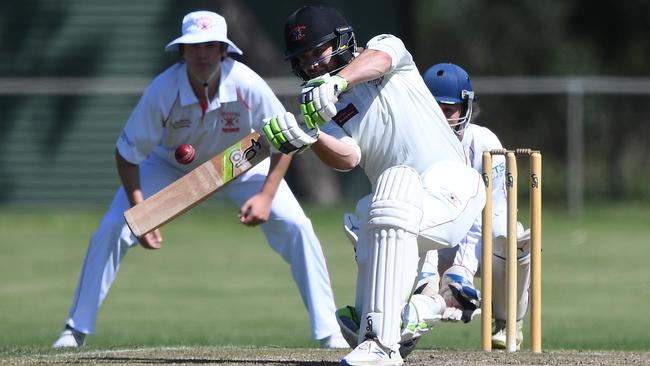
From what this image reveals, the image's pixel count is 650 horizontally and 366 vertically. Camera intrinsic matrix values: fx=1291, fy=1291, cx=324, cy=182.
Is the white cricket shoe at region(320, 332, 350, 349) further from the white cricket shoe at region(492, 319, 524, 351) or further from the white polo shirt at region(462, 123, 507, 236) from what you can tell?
the white polo shirt at region(462, 123, 507, 236)

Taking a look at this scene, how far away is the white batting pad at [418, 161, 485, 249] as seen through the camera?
5.28 m

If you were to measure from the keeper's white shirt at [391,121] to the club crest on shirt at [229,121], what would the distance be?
1.84 metres

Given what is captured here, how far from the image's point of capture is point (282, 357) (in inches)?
231

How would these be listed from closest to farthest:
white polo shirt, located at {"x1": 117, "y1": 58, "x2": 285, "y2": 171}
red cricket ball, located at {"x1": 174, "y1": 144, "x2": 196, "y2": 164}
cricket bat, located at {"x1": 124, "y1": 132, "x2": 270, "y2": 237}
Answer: cricket bat, located at {"x1": 124, "y1": 132, "x2": 270, "y2": 237}
red cricket ball, located at {"x1": 174, "y1": 144, "x2": 196, "y2": 164}
white polo shirt, located at {"x1": 117, "y1": 58, "x2": 285, "y2": 171}

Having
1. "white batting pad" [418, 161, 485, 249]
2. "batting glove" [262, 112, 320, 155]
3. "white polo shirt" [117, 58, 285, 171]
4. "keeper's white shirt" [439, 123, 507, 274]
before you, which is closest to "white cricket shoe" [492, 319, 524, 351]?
"keeper's white shirt" [439, 123, 507, 274]

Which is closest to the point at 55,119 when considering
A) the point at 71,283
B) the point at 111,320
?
the point at 71,283

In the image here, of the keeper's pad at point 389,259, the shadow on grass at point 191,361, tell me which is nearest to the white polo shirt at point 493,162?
the shadow on grass at point 191,361

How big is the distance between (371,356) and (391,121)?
1045mm

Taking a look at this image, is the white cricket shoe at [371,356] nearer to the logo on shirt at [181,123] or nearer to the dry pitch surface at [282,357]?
the dry pitch surface at [282,357]

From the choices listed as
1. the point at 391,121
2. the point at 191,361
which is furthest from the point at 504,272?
the point at 191,361

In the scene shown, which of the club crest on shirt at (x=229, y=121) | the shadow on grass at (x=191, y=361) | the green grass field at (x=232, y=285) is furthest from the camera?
the green grass field at (x=232, y=285)

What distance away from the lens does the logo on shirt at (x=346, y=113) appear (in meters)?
5.45

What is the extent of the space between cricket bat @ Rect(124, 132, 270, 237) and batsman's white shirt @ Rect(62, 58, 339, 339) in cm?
176

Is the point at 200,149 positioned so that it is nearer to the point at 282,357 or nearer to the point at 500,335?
the point at 282,357
